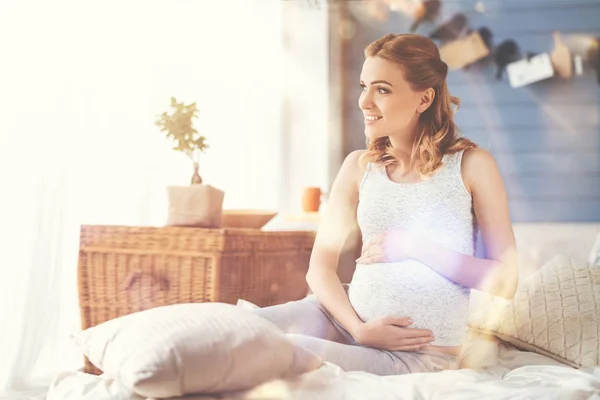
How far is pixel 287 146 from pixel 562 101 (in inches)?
43.2

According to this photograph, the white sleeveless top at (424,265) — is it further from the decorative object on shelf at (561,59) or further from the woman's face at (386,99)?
the decorative object on shelf at (561,59)

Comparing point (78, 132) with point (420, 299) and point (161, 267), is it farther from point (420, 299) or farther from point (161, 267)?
point (420, 299)

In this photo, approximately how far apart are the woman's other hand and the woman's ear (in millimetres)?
280

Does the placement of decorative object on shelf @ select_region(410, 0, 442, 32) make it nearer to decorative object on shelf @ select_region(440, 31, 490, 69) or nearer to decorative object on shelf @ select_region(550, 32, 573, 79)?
decorative object on shelf @ select_region(440, 31, 490, 69)

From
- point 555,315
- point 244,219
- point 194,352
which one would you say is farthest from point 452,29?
point 194,352

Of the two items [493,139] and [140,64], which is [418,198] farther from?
[493,139]

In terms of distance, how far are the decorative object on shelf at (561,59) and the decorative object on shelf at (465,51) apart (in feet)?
0.82

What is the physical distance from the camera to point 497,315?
171cm

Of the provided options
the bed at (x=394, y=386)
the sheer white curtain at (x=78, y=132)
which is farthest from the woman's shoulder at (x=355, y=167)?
the sheer white curtain at (x=78, y=132)

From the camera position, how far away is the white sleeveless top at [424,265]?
1.40m

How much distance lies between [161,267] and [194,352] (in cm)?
103

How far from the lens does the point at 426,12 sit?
110 inches

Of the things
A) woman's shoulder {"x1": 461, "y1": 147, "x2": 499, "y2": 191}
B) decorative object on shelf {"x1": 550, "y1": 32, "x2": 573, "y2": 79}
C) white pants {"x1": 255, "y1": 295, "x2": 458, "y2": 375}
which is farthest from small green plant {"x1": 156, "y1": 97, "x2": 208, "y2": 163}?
decorative object on shelf {"x1": 550, "y1": 32, "x2": 573, "y2": 79}

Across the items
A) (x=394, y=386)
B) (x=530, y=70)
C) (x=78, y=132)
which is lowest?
(x=394, y=386)
